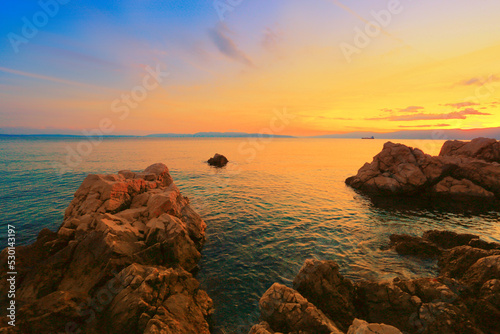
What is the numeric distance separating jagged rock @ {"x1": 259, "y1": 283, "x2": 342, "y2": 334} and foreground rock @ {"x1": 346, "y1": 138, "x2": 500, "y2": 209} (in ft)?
111

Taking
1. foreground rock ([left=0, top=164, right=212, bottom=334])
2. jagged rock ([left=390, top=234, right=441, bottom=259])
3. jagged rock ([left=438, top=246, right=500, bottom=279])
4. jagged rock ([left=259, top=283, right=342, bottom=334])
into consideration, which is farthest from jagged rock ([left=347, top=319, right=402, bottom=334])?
jagged rock ([left=390, top=234, right=441, bottom=259])

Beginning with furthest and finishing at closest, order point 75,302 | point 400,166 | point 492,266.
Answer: point 400,166, point 492,266, point 75,302

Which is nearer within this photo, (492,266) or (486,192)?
(492,266)

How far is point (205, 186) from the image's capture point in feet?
137

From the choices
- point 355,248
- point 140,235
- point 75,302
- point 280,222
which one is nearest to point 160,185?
point 140,235

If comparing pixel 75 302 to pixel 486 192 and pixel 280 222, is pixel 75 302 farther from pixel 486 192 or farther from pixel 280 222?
pixel 486 192

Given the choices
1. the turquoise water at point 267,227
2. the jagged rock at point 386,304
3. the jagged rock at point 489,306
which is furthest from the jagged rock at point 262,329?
the jagged rock at point 489,306

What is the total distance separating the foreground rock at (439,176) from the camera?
33000 millimetres

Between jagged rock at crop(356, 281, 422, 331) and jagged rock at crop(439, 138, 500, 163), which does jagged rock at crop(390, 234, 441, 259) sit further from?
jagged rock at crop(439, 138, 500, 163)

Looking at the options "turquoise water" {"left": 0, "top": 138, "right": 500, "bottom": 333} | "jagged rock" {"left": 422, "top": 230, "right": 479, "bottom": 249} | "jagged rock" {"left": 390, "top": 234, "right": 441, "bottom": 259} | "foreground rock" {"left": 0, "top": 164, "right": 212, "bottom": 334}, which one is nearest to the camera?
"foreground rock" {"left": 0, "top": 164, "right": 212, "bottom": 334}

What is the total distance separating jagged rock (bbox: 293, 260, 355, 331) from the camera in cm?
1054

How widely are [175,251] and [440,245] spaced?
877 inches

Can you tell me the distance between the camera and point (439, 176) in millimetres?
35219

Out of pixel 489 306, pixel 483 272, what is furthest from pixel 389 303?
pixel 483 272
